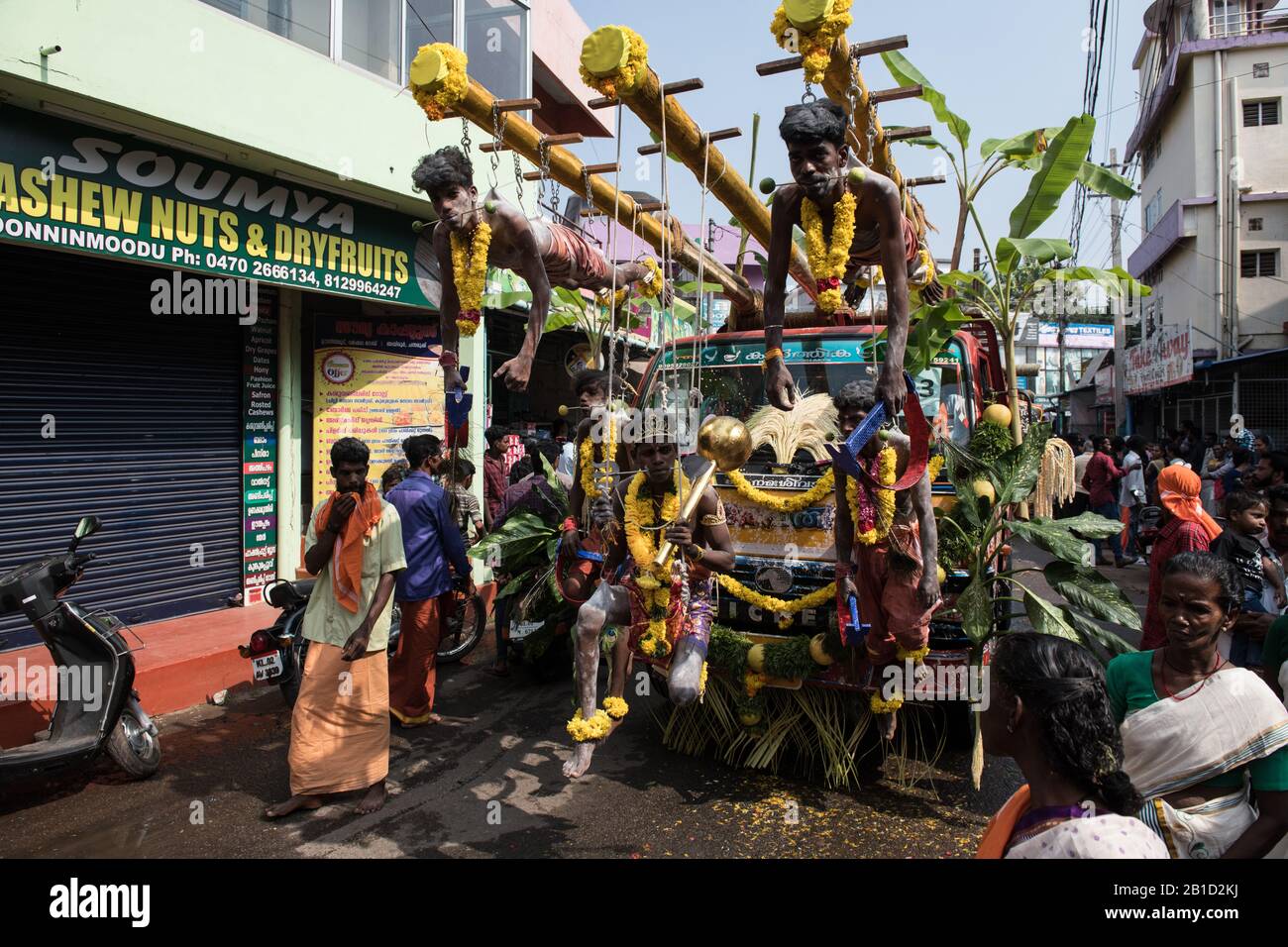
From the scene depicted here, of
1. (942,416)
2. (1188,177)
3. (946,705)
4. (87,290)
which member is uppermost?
(1188,177)

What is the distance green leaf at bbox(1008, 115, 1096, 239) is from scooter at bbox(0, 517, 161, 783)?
20.3 ft

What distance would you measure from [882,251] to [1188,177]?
2369 cm

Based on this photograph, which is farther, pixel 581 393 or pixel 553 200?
pixel 553 200

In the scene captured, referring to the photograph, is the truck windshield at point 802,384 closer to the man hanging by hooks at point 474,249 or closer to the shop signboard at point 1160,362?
the man hanging by hooks at point 474,249

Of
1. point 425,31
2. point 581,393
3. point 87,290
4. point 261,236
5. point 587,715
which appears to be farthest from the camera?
point 425,31

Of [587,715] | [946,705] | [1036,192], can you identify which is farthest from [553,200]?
[946,705]

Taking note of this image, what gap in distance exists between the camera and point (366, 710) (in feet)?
14.6

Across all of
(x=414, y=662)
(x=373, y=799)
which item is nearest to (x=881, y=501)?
(x=373, y=799)

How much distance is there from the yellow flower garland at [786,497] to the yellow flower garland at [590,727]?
156 centimetres

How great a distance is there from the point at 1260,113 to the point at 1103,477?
1604cm

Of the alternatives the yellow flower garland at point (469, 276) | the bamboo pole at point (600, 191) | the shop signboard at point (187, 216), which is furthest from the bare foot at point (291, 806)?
the shop signboard at point (187, 216)

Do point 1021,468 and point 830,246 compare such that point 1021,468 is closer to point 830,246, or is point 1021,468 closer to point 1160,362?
point 830,246

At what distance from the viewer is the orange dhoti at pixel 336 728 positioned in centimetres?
431

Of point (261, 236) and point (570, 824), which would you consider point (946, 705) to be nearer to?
point (570, 824)
